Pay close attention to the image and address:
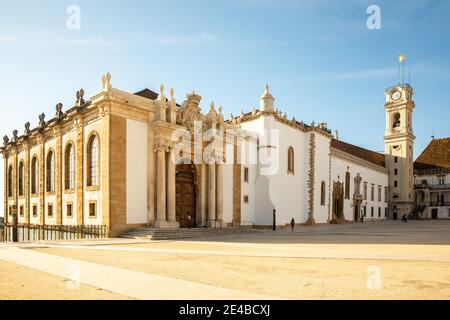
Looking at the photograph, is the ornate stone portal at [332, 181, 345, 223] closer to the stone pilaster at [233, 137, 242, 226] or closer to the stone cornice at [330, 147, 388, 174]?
the stone cornice at [330, 147, 388, 174]

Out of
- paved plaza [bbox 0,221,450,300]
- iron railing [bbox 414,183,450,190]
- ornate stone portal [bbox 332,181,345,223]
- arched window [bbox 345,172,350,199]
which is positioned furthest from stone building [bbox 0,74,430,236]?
iron railing [bbox 414,183,450,190]

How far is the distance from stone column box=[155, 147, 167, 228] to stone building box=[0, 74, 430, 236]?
7 cm

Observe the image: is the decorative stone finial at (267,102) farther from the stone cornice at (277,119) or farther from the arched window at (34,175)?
the arched window at (34,175)

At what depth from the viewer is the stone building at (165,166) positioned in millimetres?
24750

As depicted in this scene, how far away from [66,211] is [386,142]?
64144 mm

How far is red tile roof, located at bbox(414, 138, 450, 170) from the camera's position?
258 feet

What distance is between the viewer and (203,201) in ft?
101

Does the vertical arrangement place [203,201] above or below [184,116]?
below

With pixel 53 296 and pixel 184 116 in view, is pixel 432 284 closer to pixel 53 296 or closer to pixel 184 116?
pixel 53 296

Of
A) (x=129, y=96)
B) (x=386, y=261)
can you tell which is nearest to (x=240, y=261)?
(x=386, y=261)

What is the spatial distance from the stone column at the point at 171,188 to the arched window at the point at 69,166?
310 inches

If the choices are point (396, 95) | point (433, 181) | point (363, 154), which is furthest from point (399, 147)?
point (433, 181)

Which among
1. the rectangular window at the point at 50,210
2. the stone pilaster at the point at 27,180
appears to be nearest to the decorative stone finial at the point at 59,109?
the rectangular window at the point at 50,210

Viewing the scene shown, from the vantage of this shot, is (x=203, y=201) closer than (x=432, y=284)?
No
